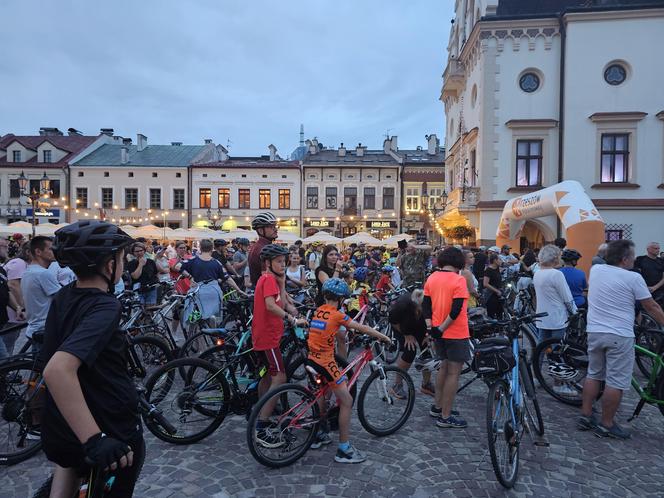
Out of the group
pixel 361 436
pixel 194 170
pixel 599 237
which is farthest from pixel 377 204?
pixel 361 436

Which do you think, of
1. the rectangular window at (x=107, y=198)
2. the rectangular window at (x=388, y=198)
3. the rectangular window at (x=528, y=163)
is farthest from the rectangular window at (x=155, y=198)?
the rectangular window at (x=528, y=163)

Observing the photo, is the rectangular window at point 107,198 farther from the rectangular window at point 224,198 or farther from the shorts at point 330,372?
the shorts at point 330,372

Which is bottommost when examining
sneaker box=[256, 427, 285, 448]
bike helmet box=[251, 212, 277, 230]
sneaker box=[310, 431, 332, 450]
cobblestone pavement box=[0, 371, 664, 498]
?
cobblestone pavement box=[0, 371, 664, 498]

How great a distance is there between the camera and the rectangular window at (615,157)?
18438mm

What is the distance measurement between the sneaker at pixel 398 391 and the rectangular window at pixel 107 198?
39.6 meters

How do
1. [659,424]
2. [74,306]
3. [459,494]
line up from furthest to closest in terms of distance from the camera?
[659,424], [459,494], [74,306]

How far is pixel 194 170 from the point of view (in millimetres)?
38094

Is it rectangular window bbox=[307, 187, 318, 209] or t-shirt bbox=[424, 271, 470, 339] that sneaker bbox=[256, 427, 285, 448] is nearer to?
t-shirt bbox=[424, 271, 470, 339]

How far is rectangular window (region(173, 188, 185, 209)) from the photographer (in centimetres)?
3825

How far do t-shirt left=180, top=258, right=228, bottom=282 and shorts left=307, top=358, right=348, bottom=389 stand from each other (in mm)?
3661

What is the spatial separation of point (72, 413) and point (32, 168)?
43.5 m

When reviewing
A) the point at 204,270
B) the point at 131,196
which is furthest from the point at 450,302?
the point at 131,196

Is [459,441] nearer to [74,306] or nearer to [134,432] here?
[134,432]

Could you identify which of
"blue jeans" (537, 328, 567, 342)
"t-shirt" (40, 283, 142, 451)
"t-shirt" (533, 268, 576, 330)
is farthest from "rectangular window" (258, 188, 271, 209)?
"t-shirt" (40, 283, 142, 451)
